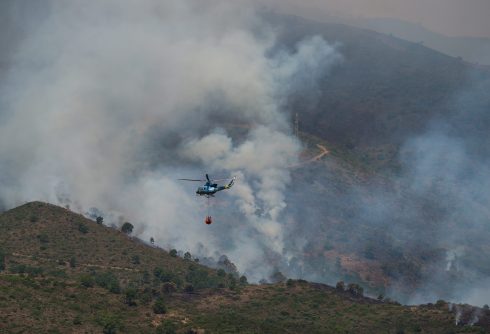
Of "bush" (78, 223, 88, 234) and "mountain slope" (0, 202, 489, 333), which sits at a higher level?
"bush" (78, 223, 88, 234)

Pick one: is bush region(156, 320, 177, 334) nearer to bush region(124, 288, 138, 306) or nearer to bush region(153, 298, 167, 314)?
bush region(153, 298, 167, 314)

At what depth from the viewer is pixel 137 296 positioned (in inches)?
5714

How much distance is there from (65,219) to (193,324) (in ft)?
221

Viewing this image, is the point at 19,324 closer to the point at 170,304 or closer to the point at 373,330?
the point at 170,304

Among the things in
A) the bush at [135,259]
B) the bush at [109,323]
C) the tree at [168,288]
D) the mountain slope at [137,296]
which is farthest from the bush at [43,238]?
the bush at [109,323]

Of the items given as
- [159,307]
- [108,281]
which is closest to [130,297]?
[159,307]

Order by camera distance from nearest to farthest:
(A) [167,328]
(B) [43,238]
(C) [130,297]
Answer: (A) [167,328] < (C) [130,297] < (B) [43,238]

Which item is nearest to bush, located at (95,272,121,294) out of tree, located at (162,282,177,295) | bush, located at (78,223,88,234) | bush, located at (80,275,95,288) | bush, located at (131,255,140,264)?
bush, located at (80,275,95,288)

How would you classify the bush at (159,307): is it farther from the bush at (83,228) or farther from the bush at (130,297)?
the bush at (83,228)

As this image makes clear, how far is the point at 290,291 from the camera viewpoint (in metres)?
170

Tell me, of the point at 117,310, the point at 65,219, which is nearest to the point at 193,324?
the point at 117,310

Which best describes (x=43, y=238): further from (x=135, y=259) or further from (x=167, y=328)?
(x=167, y=328)

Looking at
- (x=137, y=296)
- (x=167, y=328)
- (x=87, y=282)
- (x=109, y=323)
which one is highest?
(x=87, y=282)

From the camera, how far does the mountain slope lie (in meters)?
130
